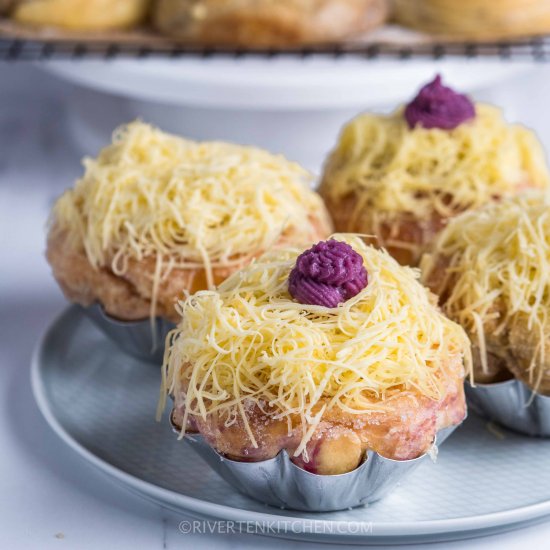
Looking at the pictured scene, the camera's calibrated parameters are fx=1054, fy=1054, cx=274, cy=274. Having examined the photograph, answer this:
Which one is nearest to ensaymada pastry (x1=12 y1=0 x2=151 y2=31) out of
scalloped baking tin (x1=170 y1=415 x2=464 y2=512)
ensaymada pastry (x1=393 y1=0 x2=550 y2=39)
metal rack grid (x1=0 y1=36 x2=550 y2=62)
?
metal rack grid (x1=0 y1=36 x2=550 y2=62)

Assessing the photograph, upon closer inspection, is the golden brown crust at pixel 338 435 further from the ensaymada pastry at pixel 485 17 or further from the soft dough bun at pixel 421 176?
the ensaymada pastry at pixel 485 17

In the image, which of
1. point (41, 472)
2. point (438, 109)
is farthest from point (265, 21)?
point (41, 472)

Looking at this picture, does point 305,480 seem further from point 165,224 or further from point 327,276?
point 165,224

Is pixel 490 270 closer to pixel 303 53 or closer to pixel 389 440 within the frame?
pixel 389 440

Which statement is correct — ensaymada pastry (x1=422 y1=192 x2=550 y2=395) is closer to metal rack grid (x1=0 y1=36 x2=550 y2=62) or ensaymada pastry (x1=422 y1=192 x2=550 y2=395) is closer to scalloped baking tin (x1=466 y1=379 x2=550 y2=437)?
scalloped baking tin (x1=466 y1=379 x2=550 y2=437)

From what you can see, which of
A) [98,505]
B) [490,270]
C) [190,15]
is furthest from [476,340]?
[190,15]

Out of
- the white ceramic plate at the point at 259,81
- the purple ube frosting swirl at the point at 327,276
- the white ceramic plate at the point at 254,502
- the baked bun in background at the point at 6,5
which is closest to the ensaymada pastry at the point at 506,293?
the white ceramic plate at the point at 254,502
